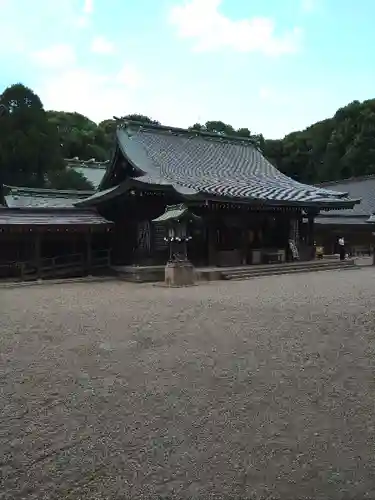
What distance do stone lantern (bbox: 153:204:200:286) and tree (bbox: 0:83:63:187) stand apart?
16696mm

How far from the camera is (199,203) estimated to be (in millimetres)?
16672

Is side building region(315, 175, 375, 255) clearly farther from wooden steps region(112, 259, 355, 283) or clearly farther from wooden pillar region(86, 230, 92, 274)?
wooden pillar region(86, 230, 92, 274)

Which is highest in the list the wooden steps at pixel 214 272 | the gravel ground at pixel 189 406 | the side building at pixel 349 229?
the side building at pixel 349 229

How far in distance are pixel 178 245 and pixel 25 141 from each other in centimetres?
1725

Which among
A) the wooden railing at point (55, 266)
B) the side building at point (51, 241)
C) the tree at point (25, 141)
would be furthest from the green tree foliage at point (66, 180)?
the wooden railing at point (55, 266)

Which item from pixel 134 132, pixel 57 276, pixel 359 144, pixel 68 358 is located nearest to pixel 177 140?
pixel 134 132

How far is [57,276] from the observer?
1748 cm

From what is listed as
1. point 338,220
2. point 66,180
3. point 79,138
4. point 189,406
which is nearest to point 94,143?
point 79,138

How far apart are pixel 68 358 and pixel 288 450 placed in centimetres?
338

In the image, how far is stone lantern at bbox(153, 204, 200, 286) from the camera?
14453 millimetres

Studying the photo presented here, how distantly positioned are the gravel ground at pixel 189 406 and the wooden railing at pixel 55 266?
852 centimetres

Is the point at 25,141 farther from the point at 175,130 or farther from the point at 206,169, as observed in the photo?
the point at 206,169

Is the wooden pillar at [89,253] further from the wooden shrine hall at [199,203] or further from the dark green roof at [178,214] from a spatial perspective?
the dark green roof at [178,214]

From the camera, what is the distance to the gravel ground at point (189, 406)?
288 centimetres
